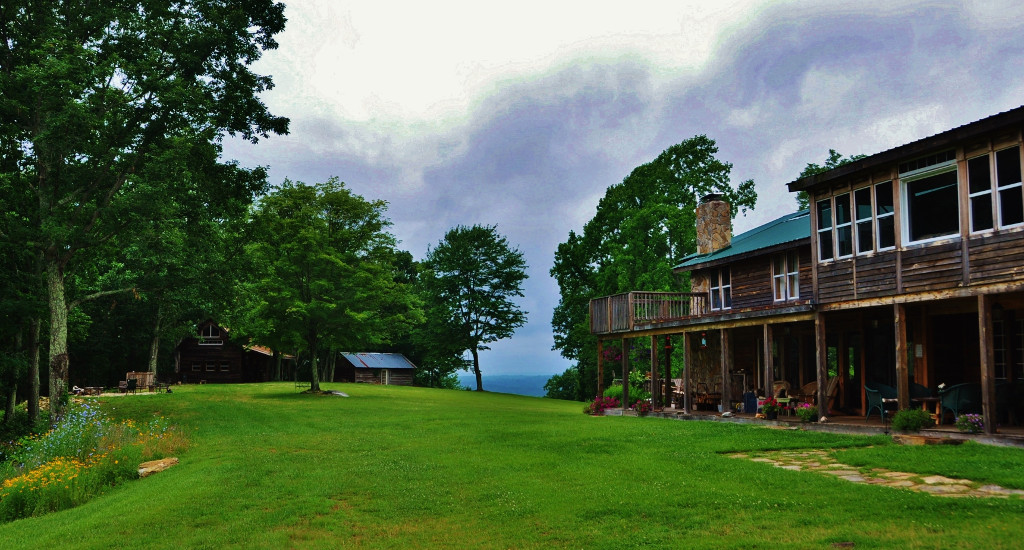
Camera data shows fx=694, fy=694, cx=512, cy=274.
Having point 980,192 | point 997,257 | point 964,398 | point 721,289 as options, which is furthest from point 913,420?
point 721,289

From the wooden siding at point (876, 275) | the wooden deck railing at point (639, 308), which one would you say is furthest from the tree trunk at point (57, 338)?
the wooden siding at point (876, 275)

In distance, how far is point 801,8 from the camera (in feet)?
93.2

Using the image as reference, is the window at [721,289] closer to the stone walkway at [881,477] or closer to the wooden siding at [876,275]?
the wooden siding at [876,275]

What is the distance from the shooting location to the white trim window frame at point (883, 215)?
1702 centimetres

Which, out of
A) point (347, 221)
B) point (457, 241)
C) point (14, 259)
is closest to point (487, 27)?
point (347, 221)

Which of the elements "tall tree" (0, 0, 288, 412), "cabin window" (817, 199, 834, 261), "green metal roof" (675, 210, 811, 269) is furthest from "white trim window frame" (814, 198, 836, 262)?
"tall tree" (0, 0, 288, 412)

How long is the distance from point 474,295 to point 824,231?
46477 mm

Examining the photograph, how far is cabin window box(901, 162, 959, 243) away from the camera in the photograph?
15703 millimetres

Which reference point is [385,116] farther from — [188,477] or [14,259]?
[188,477]

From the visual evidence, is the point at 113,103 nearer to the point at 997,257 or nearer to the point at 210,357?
the point at 997,257

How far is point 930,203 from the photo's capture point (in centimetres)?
1631

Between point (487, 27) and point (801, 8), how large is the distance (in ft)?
43.7

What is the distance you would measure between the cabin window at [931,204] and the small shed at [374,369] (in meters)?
57.6

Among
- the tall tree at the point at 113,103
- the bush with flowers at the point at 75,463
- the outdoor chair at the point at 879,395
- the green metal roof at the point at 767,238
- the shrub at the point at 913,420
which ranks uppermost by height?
the tall tree at the point at 113,103
